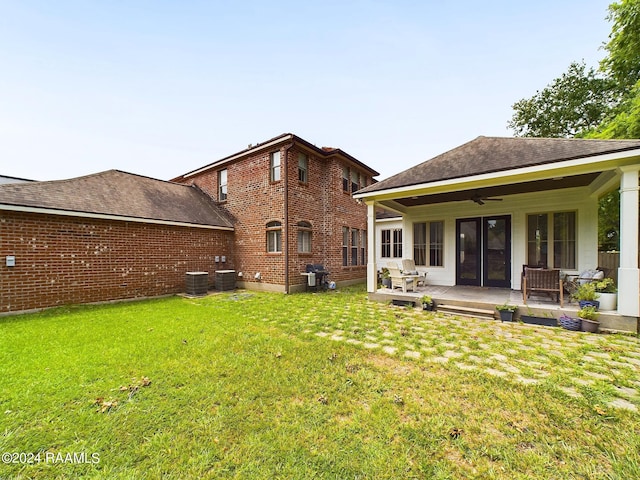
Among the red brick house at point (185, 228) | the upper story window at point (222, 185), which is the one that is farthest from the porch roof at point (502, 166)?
the upper story window at point (222, 185)

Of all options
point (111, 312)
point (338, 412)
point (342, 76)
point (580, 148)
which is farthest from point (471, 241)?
point (111, 312)

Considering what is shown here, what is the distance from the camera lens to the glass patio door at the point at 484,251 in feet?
27.6

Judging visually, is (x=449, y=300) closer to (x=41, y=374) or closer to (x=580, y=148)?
(x=580, y=148)

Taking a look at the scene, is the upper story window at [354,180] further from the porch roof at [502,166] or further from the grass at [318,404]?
the grass at [318,404]

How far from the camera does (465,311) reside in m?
6.36

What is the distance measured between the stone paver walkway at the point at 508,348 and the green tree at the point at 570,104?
68.3 feet

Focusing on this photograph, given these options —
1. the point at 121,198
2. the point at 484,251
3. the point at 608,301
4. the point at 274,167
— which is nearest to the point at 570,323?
the point at 608,301

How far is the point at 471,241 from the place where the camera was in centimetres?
895

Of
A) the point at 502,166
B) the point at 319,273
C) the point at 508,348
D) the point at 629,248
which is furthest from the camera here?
the point at 319,273

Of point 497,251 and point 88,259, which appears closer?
point 88,259

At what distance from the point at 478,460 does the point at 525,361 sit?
2411mm

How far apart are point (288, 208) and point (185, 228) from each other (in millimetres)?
4283

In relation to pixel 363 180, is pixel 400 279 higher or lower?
lower

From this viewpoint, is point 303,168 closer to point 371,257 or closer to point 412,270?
point 371,257
